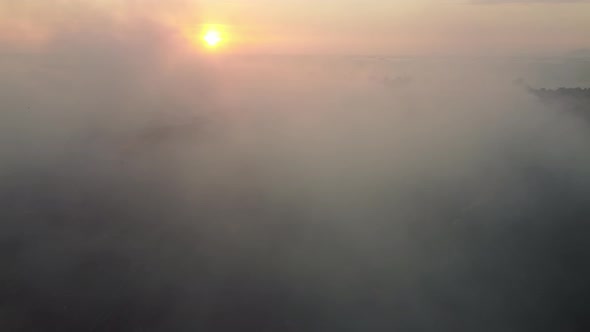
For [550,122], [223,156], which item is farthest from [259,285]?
[550,122]

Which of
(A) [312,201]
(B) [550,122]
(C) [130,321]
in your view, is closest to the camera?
(C) [130,321]

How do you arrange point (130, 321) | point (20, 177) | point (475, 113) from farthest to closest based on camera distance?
point (475, 113) < point (20, 177) < point (130, 321)

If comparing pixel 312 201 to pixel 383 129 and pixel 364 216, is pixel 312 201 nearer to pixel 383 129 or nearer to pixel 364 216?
pixel 364 216

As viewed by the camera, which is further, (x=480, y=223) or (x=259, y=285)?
(x=480, y=223)

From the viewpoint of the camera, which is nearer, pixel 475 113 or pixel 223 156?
pixel 223 156

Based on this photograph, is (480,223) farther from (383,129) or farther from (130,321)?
(383,129)

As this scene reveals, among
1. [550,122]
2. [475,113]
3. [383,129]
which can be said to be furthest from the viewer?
[475,113]

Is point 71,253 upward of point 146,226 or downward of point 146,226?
downward

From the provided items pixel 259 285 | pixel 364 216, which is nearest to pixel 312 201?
pixel 364 216

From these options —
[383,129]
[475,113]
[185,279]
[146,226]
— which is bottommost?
[185,279]
